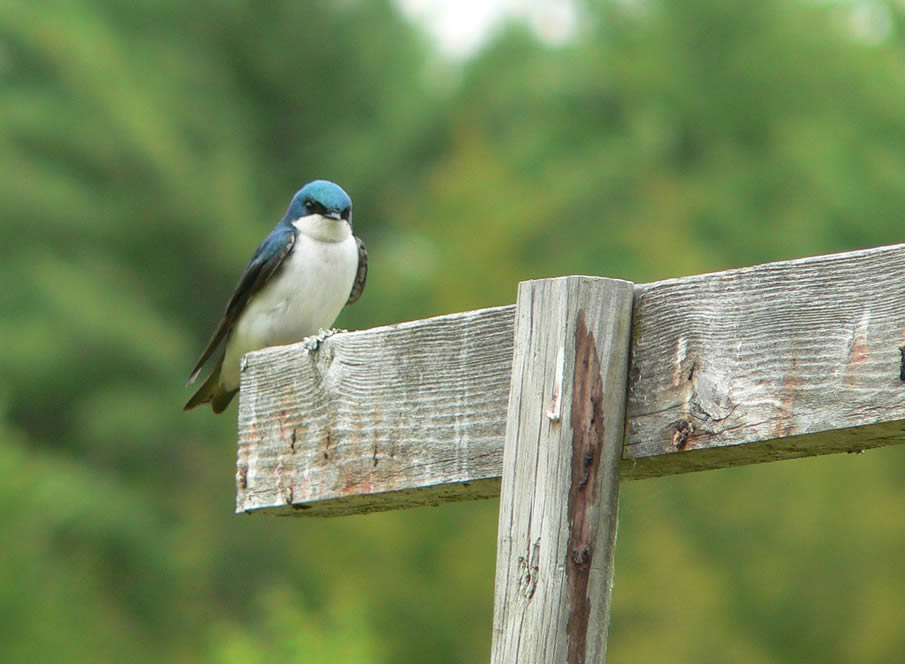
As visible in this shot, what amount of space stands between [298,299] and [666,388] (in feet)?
9.62

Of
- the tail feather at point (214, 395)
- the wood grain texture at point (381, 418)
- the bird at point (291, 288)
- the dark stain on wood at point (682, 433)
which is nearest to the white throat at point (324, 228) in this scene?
the bird at point (291, 288)

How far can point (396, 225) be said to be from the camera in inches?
789

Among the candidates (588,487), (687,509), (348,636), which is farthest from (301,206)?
(687,509)

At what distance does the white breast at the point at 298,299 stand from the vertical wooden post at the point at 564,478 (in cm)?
281

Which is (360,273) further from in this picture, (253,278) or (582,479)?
(582,479)

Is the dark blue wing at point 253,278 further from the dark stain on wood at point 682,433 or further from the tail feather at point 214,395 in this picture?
the dark stain on wood at point 682,433

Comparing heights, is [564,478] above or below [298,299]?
below

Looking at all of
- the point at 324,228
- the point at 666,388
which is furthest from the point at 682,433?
the point at 324,228

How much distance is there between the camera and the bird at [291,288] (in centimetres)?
430

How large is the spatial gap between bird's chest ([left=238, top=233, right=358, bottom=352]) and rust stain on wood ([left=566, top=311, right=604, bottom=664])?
2.87 metres

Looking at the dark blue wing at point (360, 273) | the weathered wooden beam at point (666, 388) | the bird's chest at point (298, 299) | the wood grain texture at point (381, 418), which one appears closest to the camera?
the weathered wooden beam at point (666, 388)

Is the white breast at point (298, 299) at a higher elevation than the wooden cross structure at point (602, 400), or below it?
higher

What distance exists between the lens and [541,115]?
20266 millimetres

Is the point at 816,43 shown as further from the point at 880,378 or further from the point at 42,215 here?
the point at 880,378
